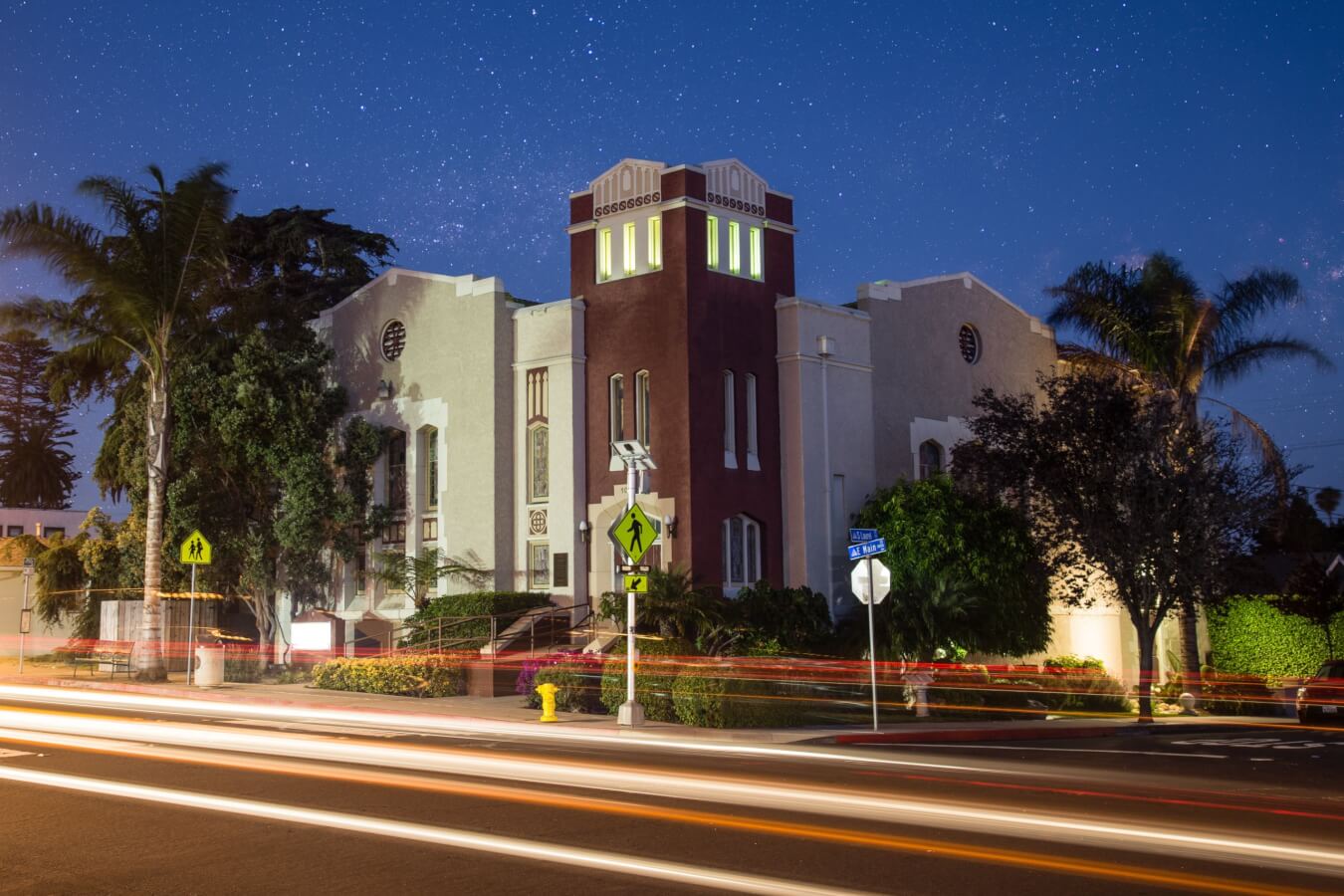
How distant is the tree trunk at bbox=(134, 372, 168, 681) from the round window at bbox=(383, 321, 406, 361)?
6.99 metres

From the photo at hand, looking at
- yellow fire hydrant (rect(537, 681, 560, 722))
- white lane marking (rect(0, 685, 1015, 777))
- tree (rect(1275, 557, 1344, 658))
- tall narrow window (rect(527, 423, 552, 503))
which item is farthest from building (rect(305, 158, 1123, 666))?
tree (rect(1275, 557, 1344, 658))

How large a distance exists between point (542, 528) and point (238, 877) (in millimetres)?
25343

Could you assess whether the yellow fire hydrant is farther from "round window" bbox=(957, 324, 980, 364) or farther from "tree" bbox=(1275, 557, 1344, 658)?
"tree" bbox=(1275, 557, 1344, 658)

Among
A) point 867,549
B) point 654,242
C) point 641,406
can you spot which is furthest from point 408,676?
point 654,242

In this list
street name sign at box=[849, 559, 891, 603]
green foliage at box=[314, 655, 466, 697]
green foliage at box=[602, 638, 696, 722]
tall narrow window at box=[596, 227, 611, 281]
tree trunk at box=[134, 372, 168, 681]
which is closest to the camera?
green foliage at box=[602, 638, 696, 722]

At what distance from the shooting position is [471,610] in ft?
109

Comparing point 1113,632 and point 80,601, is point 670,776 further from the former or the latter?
point 80,601

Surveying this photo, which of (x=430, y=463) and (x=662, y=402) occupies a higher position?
(x=662, y=402)

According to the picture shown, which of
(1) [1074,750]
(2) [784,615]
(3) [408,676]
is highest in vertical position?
(2) [784,615]

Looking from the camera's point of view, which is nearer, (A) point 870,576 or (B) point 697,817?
(B) point 697,817

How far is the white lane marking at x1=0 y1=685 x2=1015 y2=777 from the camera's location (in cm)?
1777

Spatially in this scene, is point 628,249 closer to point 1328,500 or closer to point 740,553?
point 740,553

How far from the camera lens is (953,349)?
3900cm

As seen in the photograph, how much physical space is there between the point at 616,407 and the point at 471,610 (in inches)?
241
